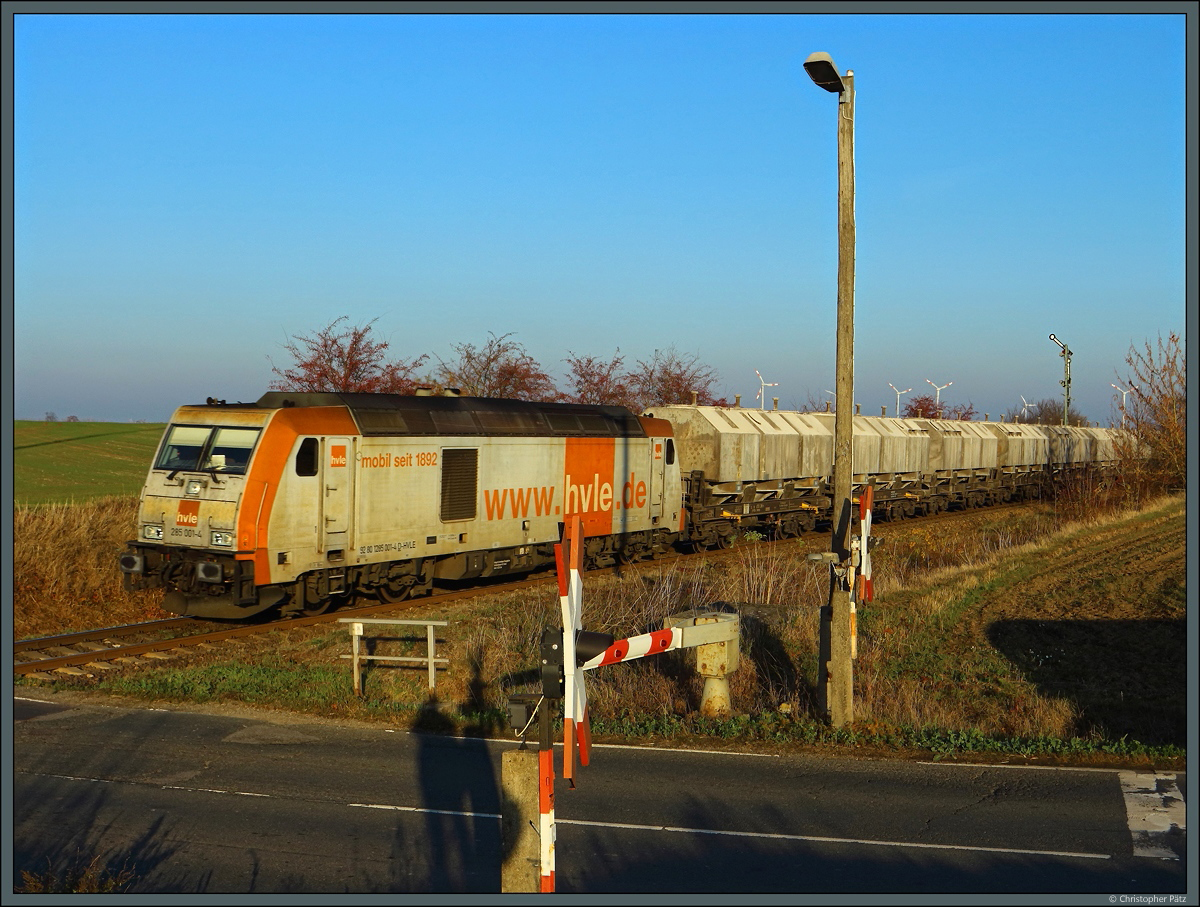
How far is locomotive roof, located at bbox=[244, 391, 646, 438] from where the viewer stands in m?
16.8

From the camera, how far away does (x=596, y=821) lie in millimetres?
8023

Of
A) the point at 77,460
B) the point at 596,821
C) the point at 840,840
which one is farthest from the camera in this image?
the point at 77,460

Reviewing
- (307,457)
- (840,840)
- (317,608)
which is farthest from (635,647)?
(317,608)

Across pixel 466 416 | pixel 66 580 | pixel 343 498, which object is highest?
pixel 466 416

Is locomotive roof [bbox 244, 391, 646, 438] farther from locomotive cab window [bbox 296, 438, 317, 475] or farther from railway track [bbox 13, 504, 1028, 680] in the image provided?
railway track [bbox 13, 504, 1028, 680]

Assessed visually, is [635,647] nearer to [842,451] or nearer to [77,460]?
[842,451]

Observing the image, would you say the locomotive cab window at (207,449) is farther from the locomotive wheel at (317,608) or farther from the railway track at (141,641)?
the locomotive wheel at (317,608)

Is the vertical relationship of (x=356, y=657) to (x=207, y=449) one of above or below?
below

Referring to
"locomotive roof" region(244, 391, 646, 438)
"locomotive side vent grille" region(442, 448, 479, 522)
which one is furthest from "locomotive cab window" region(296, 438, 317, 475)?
"locomotive side vent grille" region(442, 448, 479, 522)

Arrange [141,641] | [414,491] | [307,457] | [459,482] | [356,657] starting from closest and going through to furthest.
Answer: [356,657], [141,641], [307,457], [414,491], [459,482]

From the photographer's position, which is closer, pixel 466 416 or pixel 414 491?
pixel 414 491

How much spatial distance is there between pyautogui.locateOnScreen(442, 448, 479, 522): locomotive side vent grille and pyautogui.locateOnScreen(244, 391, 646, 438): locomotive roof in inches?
15.6

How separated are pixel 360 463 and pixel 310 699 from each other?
206 inches

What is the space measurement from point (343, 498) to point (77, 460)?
33.9 meters
